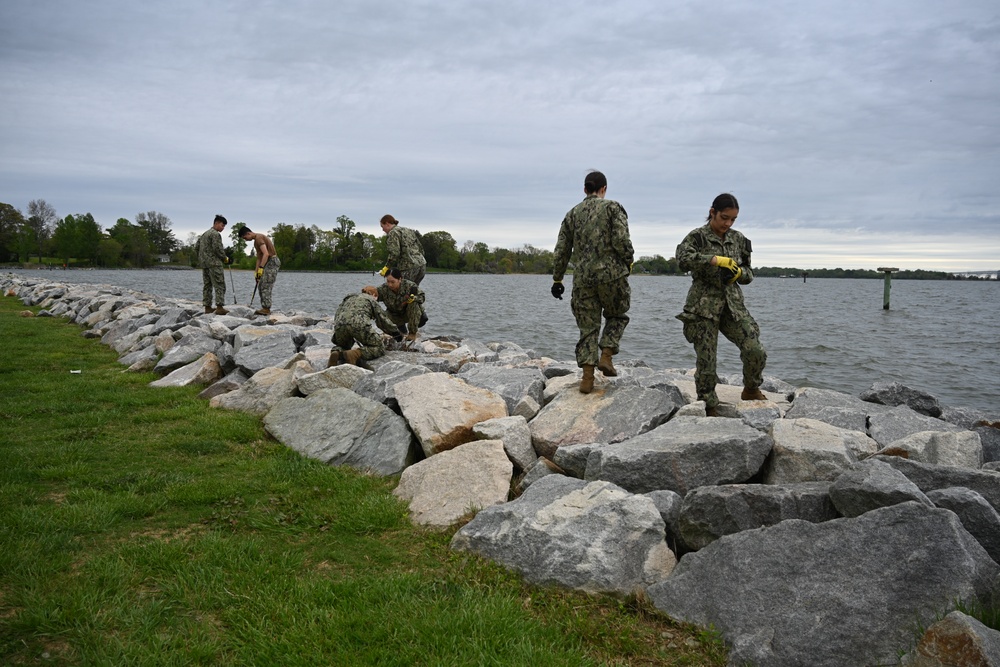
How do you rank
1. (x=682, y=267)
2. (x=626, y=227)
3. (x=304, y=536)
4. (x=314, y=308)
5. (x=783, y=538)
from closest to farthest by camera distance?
(x=783, y=538) < (x=304, y=536) < (x=682, y=267) < (x=626, y=227) < (x=314, y=308)

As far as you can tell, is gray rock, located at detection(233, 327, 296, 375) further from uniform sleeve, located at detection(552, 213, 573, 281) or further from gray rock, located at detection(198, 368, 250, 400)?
uniform sleeve, located at detection(552, 213, 573, 281)

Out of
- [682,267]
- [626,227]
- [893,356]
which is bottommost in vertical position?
[893,356]

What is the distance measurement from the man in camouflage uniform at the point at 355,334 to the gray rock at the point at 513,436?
4123mm

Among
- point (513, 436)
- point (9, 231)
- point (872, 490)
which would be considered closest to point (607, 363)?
point (513, 436)

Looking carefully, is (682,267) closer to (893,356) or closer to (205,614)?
(205,614)

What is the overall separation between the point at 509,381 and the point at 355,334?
2.97m

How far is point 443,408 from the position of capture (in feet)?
22.4

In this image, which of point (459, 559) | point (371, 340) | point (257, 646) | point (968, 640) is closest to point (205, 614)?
point (257, 646)

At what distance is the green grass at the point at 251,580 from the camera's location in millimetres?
3432

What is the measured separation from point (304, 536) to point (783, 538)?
3396mm

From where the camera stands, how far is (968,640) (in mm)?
2703

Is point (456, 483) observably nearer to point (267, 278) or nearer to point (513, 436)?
point (513, 436)

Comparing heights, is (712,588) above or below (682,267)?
below

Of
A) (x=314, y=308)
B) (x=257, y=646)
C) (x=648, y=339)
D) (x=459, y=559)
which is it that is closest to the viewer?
(x=257, y=646)
